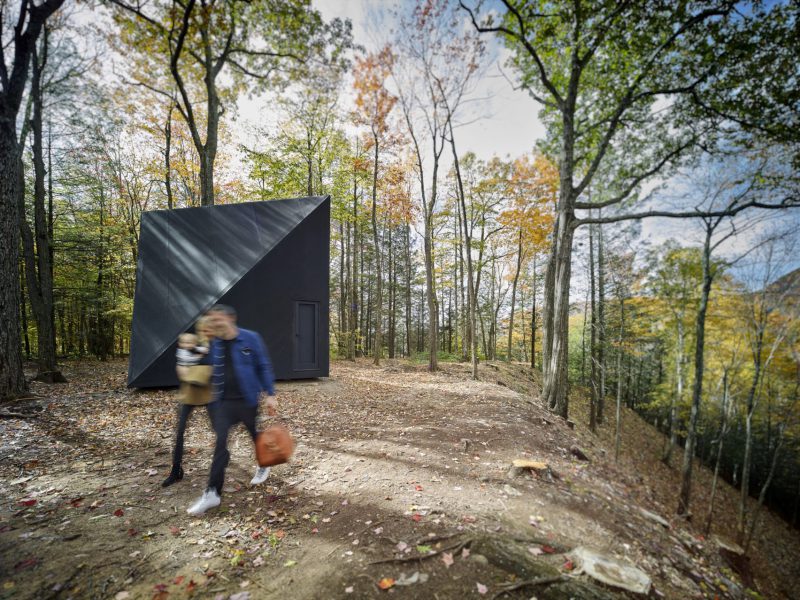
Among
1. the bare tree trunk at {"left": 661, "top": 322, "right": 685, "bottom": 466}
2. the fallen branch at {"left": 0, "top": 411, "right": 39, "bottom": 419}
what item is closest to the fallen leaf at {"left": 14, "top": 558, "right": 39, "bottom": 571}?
the fallen branch at {"left": 0, "top": 411, "right": 39, "bottom": 419}

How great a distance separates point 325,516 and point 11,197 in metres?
7.84

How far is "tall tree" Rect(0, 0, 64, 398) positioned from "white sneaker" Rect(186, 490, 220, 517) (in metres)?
5.82

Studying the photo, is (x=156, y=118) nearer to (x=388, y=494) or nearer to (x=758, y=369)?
(x=388, y=494)

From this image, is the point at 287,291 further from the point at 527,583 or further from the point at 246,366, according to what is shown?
the point at 527,583

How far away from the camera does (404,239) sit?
2247 centimetres

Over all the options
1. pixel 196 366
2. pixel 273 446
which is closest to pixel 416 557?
pixel 273 446

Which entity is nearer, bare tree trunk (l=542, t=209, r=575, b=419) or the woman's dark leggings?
the woman's dark leggings

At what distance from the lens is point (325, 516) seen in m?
3.08

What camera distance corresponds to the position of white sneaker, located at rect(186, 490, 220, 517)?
2.96 meters

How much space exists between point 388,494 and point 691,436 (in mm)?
11276

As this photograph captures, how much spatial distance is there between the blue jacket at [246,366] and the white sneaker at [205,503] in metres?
0.91

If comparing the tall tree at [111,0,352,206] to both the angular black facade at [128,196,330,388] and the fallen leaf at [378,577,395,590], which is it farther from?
the fallen leaf at [378,577,395,590]

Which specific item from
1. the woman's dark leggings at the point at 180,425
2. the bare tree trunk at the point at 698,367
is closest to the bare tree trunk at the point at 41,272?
the woman's dark leggings at the point at 180,425

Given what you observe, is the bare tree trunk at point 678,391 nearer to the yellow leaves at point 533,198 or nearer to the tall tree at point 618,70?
the yellow leaves at point 533,198
